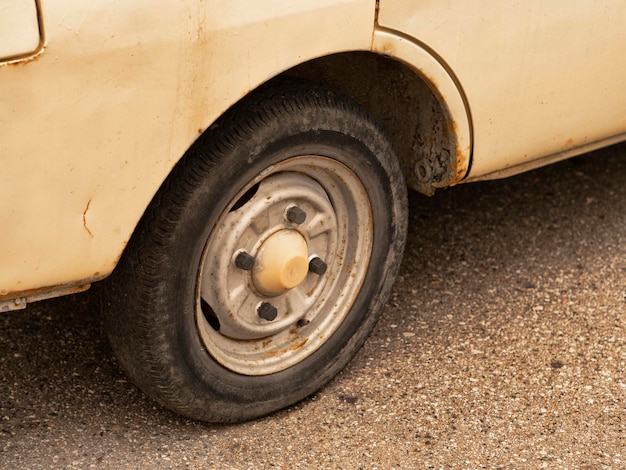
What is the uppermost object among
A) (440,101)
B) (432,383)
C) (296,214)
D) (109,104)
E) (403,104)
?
(109,104)

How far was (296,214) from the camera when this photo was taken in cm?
257

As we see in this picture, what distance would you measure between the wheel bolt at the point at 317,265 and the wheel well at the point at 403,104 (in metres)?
0.45

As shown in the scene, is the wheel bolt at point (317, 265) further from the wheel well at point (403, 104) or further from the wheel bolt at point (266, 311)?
the wheel well at point (403, 104)

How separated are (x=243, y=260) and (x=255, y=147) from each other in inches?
13.8

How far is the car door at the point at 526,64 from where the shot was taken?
2441mm

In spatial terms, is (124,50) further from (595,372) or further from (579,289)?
(579,289)

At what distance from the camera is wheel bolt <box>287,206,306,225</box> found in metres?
2.57

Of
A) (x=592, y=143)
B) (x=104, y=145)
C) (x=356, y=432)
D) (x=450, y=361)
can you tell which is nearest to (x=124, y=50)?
(x=104, y=145)

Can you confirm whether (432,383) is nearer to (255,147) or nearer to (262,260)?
(262,260)

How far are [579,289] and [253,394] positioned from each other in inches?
54.4

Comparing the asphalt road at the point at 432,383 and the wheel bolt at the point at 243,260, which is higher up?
the wheel bolt at the point at 243,260

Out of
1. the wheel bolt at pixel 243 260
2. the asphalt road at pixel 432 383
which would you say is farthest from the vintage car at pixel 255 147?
the asphalt road at pixel 432 383

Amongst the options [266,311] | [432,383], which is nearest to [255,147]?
[266,311]

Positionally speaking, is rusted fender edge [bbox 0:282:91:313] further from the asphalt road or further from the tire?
the asphalt road
